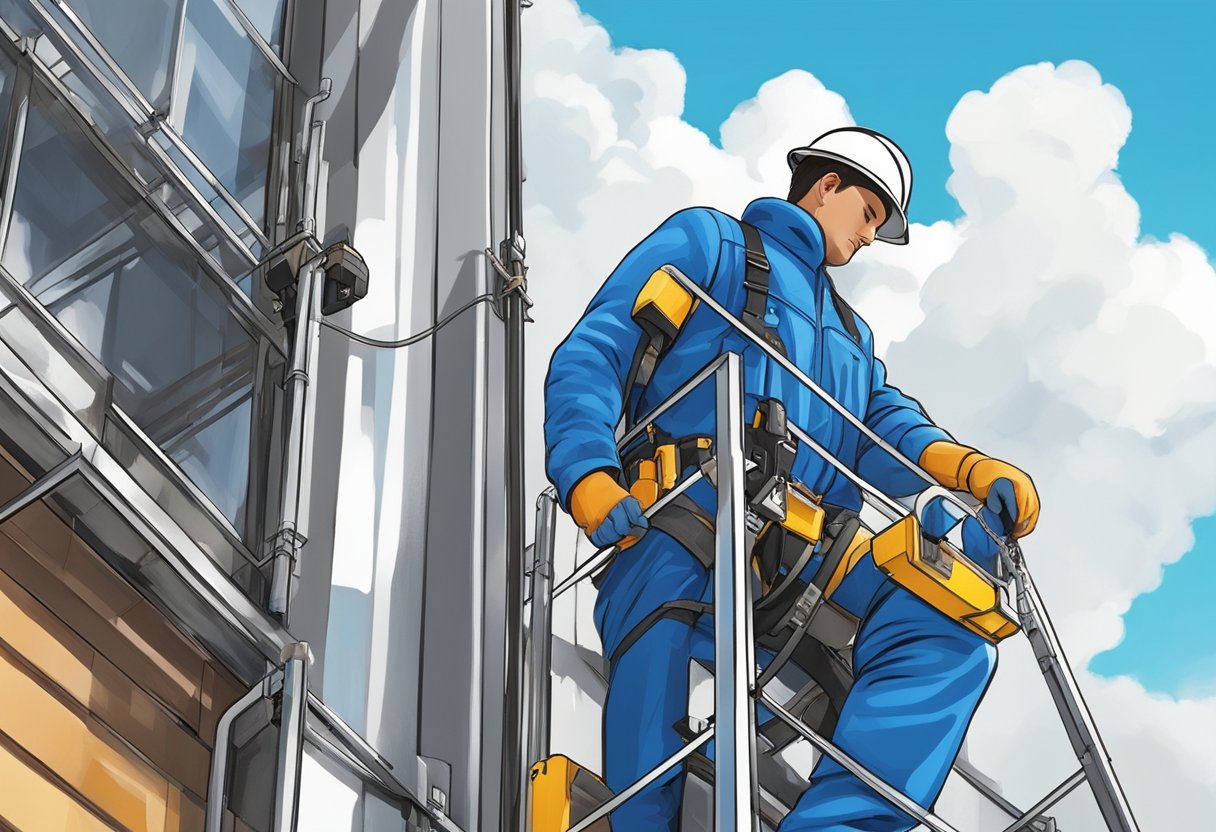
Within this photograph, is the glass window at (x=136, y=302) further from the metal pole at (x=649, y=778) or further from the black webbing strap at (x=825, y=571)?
the black webbing strap at (x=825, y=571)

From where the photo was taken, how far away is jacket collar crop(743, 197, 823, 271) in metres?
5.65

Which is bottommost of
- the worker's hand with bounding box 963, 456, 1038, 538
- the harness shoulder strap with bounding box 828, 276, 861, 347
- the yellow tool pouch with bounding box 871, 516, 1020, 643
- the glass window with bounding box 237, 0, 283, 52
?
the yellow tool pouch with bounding box 871, 516, 1020, 643

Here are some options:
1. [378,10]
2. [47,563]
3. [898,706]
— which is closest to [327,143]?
[378,10]

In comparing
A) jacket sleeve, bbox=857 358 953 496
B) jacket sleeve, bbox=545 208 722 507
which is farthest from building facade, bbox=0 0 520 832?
jacket sleeve, bbox=857 358 953 496

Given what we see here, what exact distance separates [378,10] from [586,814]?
12.2 ft

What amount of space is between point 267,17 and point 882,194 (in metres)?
2.65

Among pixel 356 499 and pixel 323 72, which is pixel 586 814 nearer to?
pixel 356 499

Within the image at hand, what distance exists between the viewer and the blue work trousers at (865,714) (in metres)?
4.25

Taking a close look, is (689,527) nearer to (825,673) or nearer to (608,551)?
(608,551)

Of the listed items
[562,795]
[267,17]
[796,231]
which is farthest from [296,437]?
[267,17]

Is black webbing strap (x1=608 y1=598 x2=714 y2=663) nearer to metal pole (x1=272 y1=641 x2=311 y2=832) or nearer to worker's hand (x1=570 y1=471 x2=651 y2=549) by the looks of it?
worker's hand (x1=570 y1=471 x2=651 y2=549)

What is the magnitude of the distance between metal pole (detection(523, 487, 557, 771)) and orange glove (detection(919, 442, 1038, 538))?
1.51m

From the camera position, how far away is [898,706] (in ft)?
14.9

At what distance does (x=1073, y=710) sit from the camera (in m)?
4.75
